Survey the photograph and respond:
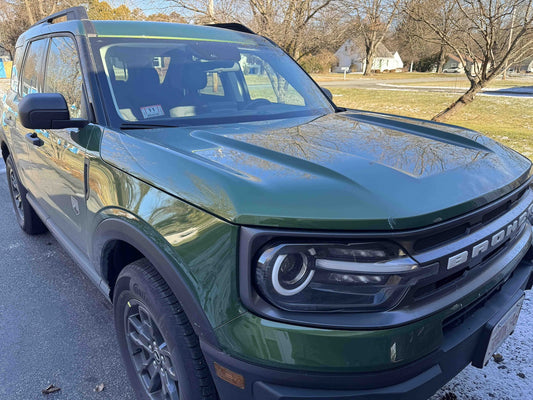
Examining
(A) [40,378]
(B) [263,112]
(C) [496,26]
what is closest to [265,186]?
(B) [263,112]

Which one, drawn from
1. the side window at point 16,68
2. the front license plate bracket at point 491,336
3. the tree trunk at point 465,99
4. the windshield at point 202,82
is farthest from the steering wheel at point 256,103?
the tree trunk at point 465,99

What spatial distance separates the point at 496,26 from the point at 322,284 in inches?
342

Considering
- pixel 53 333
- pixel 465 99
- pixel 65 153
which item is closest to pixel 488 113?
pixel 465 99

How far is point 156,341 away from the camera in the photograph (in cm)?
186

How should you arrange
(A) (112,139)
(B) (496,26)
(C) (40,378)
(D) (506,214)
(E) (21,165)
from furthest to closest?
1. (B) (496,26)
2. (E) (21,165)
3. (C) (40,378)
4. (A) (112,139)
5. (D) (506,214)

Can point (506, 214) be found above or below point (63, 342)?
above

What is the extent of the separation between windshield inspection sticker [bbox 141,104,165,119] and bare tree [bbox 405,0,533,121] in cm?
761

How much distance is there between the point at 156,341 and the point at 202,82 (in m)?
1.66

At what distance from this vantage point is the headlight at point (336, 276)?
1.34m

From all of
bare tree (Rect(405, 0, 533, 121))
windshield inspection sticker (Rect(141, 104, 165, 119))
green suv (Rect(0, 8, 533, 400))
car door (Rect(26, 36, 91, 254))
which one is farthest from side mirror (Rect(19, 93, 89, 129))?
bare tree (Rect(405, 0, 533, 121))

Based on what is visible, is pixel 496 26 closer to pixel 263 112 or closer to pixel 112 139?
pixel 263 112

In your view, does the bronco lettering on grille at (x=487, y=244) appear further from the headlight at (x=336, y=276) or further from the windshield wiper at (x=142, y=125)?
the windshield wiper at (x=142, y=125)

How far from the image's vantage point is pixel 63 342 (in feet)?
8.95

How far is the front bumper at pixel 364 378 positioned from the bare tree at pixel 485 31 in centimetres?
794
